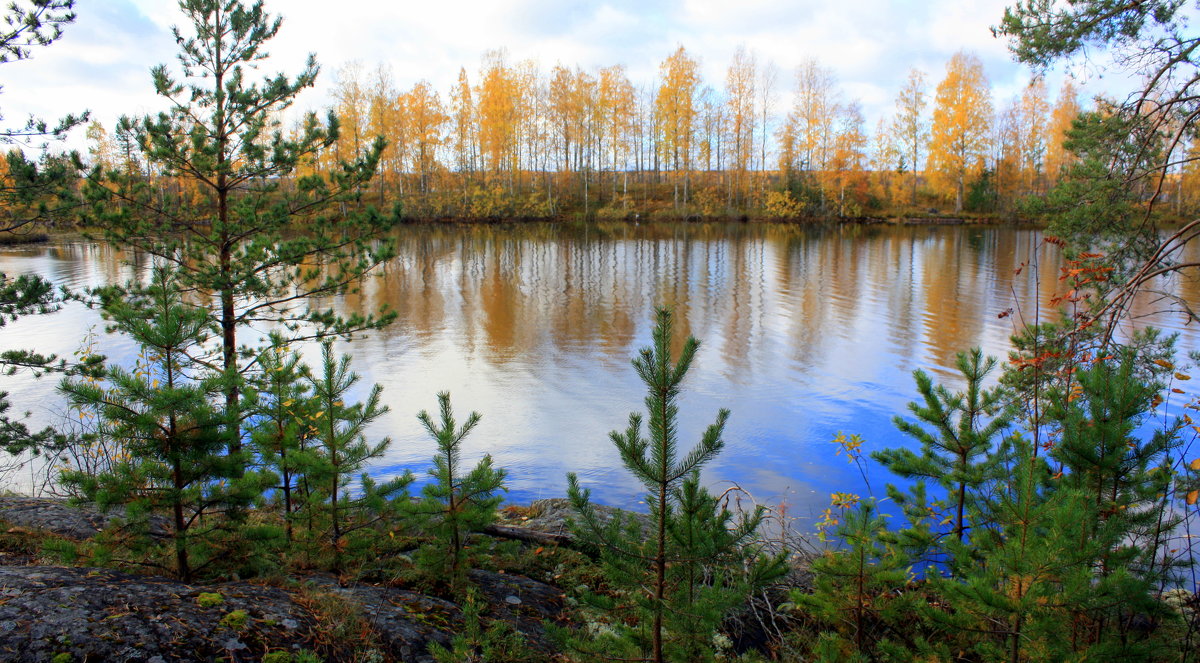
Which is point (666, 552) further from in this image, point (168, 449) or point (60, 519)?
point (60, 519)

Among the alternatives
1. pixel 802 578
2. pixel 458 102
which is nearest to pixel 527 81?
pixel 458 102

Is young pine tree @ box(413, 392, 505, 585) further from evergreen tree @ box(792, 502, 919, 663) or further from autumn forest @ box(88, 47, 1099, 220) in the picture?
autumn forest @ box(88, 47, 1099, 220)

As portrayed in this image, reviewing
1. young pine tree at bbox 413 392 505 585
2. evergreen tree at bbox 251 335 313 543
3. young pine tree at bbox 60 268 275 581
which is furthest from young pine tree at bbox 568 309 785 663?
evergreen tree at bbox 251 335 313 543

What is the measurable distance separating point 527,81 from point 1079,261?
161 feet

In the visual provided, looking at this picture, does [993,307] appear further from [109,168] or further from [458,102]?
[458,102]

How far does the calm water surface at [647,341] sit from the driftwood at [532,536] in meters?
1.55

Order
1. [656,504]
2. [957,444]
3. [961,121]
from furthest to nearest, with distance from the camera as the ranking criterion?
[961,121]
[957,444]
[656,504]

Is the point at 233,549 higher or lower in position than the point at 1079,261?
lower

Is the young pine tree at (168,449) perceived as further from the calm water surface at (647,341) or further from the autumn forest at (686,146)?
the autumn forest at (686,146)

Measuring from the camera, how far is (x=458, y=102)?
49.6 m

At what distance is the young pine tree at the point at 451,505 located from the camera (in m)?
3.63

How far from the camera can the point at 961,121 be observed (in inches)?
1766

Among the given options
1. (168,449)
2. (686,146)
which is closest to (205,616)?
(168,449)

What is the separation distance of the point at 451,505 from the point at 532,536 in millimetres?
1579
